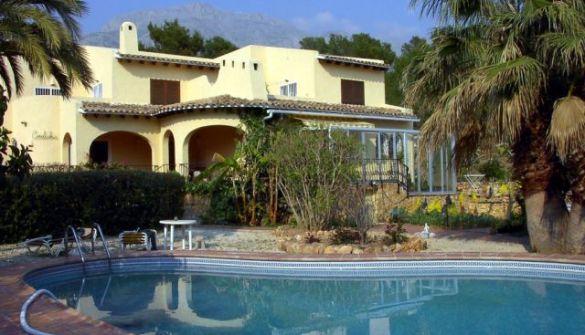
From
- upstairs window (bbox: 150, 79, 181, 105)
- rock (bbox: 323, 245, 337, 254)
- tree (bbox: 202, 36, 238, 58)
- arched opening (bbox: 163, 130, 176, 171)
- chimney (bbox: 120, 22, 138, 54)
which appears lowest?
rock (bbox: 323, 245, 337, 254)

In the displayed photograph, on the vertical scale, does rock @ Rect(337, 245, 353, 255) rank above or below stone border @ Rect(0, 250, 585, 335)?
above

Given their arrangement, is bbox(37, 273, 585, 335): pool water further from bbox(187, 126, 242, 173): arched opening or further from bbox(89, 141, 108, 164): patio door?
bbox(89, 141, 108, 164): patio door

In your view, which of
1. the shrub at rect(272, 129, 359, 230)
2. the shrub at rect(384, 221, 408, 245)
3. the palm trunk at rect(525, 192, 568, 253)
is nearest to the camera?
the palm trunk at rect(525, 192, 568, 253)

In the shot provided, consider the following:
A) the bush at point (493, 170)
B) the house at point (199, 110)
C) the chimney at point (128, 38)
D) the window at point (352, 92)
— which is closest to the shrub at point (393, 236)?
the house at point (199, 110)

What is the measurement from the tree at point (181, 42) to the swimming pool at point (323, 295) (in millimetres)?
34491

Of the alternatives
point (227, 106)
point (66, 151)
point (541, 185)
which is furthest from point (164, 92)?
point (541, 185)

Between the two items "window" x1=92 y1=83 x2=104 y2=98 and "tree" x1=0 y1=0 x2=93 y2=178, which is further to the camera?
"window" x1=92 y1=83 x2=104 y2=98

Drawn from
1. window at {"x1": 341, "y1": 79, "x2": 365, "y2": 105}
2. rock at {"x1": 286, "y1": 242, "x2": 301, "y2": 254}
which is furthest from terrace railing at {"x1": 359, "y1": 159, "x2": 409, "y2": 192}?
rock at {"x1": 286, "y1": 242, "x2": 301, "y2": 254}

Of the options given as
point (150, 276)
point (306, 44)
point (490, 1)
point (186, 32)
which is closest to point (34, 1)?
point (150, 276)

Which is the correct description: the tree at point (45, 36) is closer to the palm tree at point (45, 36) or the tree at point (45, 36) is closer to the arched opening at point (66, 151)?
the palm tree at point (45, 36)

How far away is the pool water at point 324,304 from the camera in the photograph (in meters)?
9.07

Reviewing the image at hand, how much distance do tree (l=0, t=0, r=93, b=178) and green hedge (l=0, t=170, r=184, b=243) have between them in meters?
1.95

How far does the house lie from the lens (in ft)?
82.5

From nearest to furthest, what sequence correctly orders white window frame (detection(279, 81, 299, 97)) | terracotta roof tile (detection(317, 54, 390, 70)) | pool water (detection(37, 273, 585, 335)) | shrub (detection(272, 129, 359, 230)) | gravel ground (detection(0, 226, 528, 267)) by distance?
pool water (detection(37, 273, 585, 335)) → gravel ground (detection(0, 226, 528, 267)) → shrub (detection(272, 129, 359, 230)) → terracotta roof tile (detection(317, 54, 390, 70)) → white window frame (detection(279, 81, 299, 97))
